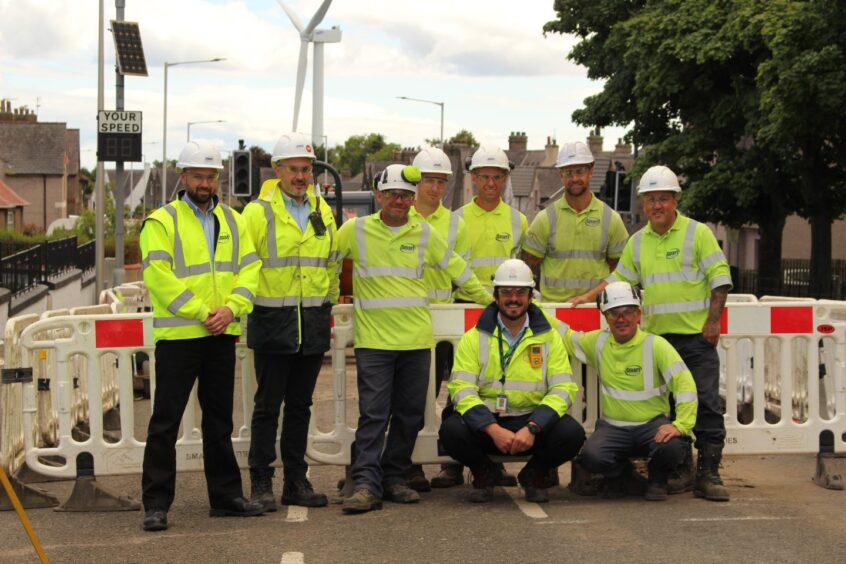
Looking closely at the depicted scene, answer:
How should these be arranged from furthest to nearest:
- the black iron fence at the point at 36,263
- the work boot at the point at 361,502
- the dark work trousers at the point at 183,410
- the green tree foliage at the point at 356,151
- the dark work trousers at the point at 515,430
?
the green tree foliage at the point at 356,151 < the black iron fence at the point at 36,263 < the dark work trousers at the point at 515,430 < the work boot at the point at 361,502 < the dark work trousers at the point at 183,410

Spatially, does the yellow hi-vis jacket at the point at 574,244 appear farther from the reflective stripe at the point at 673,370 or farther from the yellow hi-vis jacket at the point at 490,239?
the reflective stripe at the point at 673,370

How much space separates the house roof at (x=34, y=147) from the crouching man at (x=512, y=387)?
8824 cm

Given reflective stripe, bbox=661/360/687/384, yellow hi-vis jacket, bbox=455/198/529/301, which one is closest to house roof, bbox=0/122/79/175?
yellow hi-vis jacket, bbox=455/198/529/301

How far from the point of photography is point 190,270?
331 inches

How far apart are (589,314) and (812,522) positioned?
207 cm

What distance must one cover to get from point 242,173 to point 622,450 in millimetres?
18724

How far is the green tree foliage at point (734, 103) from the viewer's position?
32969mm

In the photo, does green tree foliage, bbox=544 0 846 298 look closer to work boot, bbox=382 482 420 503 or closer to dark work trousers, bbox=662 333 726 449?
dark work trousers, bbox=662 333 726 449

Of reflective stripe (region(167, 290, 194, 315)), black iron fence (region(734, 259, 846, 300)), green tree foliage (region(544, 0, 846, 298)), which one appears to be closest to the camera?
reflective stripe (region(167, 290, 194, 315))

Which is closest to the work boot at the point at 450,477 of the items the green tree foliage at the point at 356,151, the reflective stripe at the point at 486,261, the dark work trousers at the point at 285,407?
the dark work trousers at the point at 285,407

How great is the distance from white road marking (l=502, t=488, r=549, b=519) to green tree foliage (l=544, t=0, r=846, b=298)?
24.2m

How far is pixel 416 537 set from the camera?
809 centimetres

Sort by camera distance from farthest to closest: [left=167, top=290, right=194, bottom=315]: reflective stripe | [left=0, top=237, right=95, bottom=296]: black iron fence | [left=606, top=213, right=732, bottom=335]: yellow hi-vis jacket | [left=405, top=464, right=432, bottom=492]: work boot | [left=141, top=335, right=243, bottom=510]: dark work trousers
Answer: [left=0, top=237, right=95, bottom=296]: black iron fence, [left=405, top=464, right=432, bottom=492]: work boot, [left=606, top=213, right=732, bottom=335]: yellow hi-vis jacket, [left=141, top=335, right=243, bottom=510]: dark work trousers, [left=167, top=290, right=194, bottom=315]: reflective stripe

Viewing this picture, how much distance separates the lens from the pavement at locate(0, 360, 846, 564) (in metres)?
7.62
